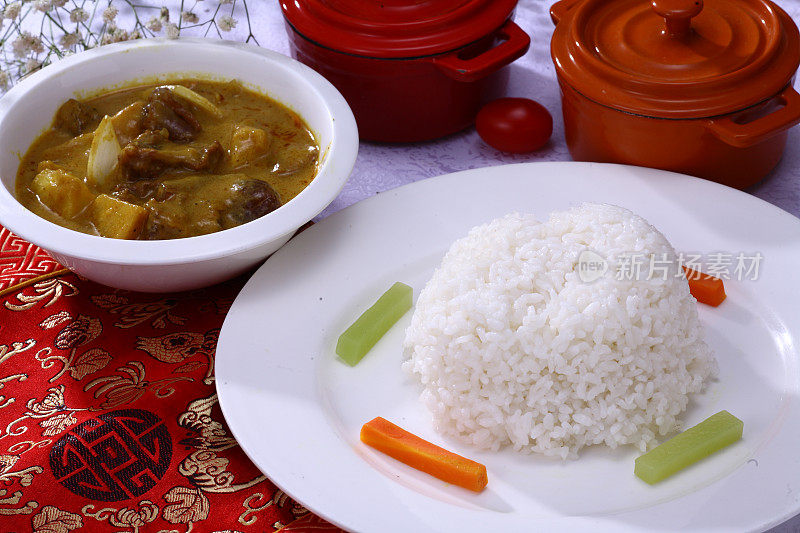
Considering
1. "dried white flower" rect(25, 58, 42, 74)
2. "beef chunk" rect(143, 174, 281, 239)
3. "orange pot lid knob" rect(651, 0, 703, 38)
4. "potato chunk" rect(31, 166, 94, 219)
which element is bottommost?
"beef chunk" rect(143, 174, 281, 239)

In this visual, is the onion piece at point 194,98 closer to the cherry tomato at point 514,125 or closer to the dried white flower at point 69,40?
the dried white flower at point 69,40

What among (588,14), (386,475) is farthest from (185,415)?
(588,14)

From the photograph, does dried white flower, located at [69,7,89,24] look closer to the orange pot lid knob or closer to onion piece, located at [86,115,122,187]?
onion piece, located at [86,115,122,187]

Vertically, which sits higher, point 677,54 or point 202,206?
point 677,54

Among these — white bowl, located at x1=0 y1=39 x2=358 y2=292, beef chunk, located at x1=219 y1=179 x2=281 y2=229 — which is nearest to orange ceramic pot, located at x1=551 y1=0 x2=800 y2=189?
white bowl, located at x1=0 y1=39 x2=358 y2=292

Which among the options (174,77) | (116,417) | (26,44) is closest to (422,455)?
(116,417)

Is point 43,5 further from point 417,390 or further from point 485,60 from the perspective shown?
point 417,390

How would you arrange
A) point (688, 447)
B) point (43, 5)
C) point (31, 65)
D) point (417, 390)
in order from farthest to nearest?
point (31, 65)
point (43, 5)
point (417, 390)
point (688, 447)
